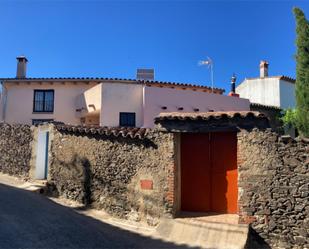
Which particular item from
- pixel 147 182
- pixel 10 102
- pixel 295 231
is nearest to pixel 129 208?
pixel 147 182

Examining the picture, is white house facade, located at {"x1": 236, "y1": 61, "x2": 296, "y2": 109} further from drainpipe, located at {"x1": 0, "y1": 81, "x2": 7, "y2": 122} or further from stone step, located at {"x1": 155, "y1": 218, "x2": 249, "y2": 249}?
stone step, located at {"x1": 155, "y1": 218, "x2": 249, "y2": 249}

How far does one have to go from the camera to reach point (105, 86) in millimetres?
20094

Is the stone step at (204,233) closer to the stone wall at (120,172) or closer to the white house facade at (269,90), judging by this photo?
the stone wall at (120,172)

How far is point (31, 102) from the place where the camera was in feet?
80.7

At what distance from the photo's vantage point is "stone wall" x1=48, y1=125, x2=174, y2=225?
9.78 m

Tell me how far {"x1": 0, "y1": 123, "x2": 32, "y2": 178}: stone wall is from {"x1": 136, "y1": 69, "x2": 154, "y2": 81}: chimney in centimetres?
1037

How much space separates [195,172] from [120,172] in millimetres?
2276

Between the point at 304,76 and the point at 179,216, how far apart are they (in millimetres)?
6816

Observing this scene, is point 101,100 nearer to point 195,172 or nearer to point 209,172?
point 195,172

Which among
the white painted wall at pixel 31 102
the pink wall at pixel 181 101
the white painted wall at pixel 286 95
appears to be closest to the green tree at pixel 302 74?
the pink wall at pixel 181 101

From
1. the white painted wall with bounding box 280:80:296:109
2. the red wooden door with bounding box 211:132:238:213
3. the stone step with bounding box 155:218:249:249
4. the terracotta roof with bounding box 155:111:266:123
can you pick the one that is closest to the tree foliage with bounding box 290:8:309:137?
the red wooden door with bounding box 211:132:238:213

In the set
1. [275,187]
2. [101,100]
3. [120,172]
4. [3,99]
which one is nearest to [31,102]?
[3,99]

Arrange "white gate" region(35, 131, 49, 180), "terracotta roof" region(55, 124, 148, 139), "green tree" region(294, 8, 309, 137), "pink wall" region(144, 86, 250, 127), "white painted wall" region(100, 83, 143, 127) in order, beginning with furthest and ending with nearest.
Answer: "pink wall" region(144, 86, 250, 127)
"white painted wall" region(100, 83, 143, 127)
"white gate" region(35, 131, 49, 180)
"green tree" region(294, 8, 309, 137)
"terracotta roof" region(55, 124, 148, 139)

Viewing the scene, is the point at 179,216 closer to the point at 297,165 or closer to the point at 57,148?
the point at 297,165
